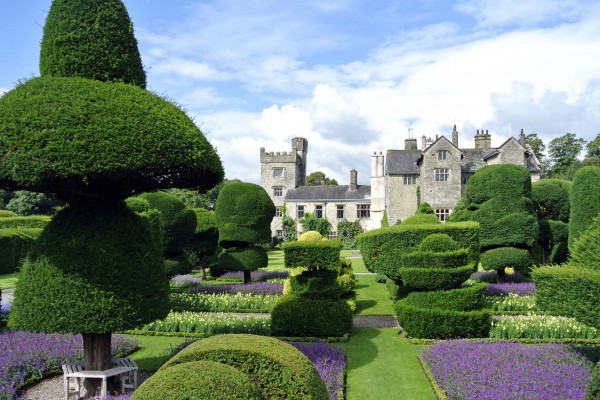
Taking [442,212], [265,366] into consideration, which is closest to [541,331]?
[265,366]

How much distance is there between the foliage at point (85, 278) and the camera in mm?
7773

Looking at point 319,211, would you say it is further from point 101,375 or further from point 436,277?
point 101,375

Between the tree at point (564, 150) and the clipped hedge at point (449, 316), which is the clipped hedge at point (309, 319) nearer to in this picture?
the clipped hedge at point (449, 316)

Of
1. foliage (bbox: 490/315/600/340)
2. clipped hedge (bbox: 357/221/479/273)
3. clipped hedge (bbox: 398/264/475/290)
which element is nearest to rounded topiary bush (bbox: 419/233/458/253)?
clipped hedge (bbox: 398/264/475/290)

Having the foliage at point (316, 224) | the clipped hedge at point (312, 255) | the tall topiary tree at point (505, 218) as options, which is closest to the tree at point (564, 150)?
the foliage at point (316, 224)

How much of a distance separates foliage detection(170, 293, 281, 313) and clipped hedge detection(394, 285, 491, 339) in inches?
247

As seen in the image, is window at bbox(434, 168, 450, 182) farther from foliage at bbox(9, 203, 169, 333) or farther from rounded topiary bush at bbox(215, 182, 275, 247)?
foliage at bbox(9, 203, 169, 333)

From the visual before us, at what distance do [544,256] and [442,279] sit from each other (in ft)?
53.1

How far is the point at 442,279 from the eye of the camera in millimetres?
13633

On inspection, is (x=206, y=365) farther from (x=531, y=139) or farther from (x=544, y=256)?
(x=531, y=139)

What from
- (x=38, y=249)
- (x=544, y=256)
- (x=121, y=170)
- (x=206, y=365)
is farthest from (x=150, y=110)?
(x=544, y=256)

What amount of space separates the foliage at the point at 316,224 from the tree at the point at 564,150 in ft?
110

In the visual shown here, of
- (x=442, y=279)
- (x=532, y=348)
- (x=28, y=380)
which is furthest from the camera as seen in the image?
(x=442, y=279)

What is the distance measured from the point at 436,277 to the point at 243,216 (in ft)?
38.6
